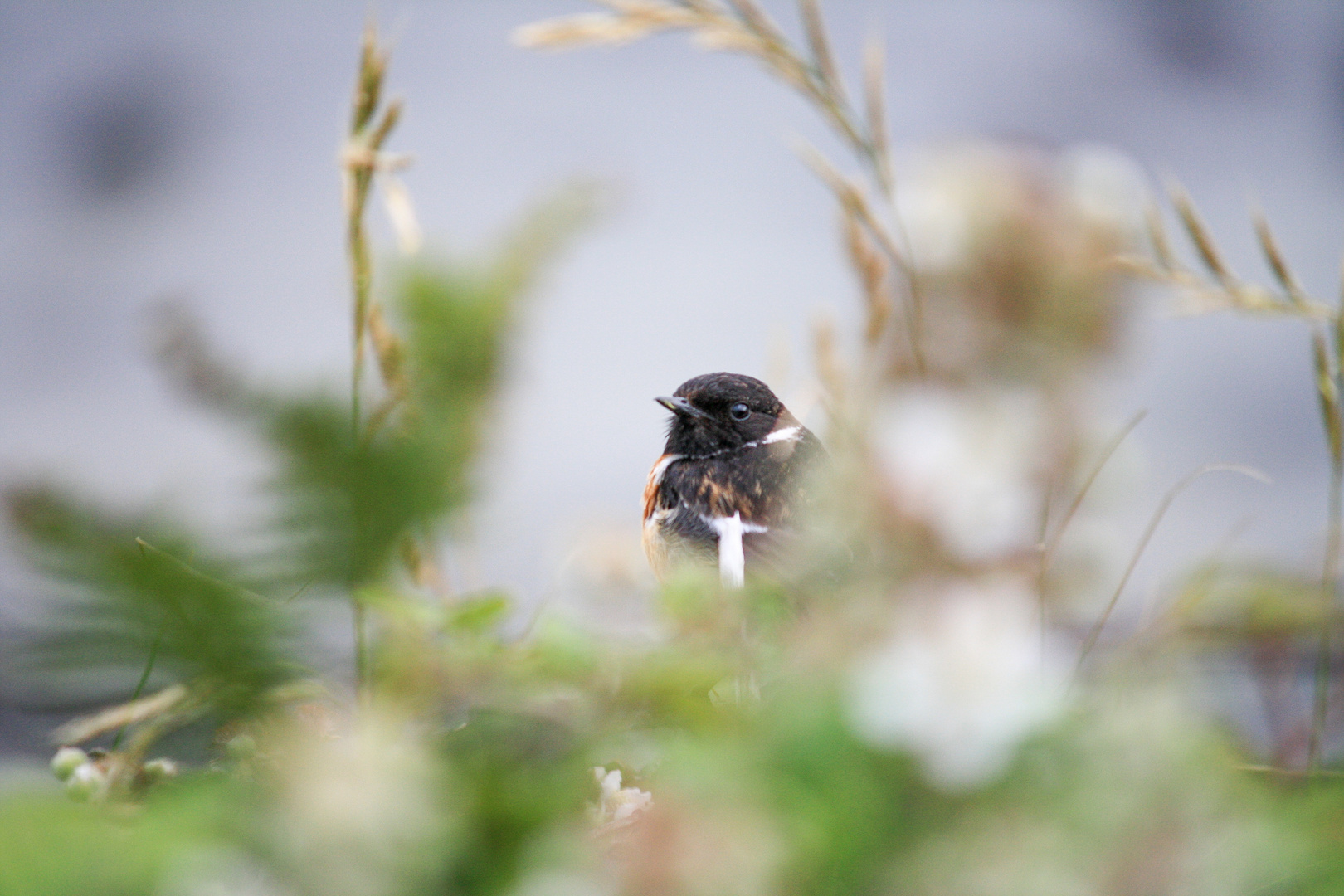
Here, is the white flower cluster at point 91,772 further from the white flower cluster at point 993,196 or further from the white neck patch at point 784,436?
the white neck patch at point 784,436

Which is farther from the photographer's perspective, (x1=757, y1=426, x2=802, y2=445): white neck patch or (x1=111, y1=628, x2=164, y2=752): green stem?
(x1=757, y1=426, x2=802, y2=445): white neck patch

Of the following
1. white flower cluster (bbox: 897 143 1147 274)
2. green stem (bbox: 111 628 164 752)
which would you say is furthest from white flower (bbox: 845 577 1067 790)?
white flower cluster (bbox: 897 143 1147 274)

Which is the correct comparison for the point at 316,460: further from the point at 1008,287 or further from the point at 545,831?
the point at 1008,287

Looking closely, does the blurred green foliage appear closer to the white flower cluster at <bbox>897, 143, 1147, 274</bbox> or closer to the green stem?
the green stem

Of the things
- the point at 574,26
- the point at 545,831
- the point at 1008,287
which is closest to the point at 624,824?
the point at 545,831

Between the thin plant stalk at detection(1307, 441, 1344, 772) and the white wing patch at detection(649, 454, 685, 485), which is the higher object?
the thin plant stalk at detection(1307, 441, 1344, 772)

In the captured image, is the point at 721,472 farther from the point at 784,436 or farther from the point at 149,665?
the point at 149,665
